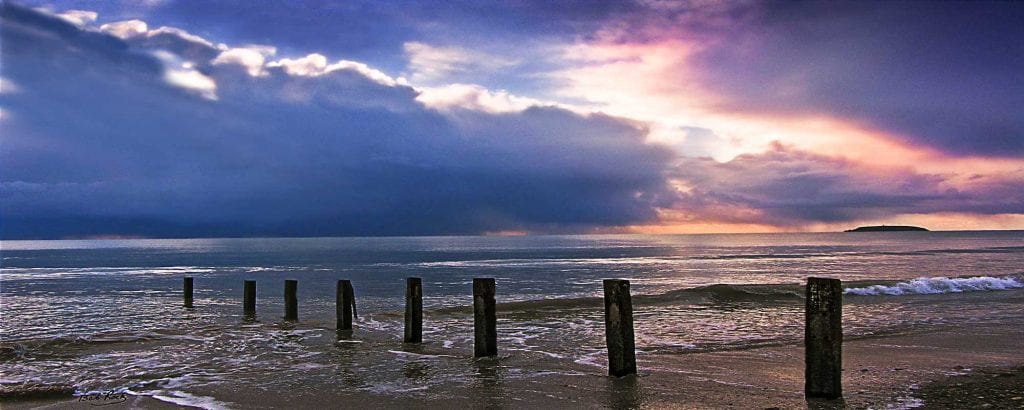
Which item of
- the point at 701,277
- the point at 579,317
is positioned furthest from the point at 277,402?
the point at 701,277

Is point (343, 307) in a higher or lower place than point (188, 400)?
higher

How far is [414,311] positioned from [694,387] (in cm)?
744

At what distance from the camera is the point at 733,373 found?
12.7 metres

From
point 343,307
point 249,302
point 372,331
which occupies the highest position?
point 343,307

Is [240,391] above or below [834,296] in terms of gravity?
below

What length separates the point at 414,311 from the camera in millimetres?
16688

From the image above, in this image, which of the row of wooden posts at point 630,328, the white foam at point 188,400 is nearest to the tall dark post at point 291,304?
the row of wooden posts at point 630,328

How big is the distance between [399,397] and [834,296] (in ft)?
22.0

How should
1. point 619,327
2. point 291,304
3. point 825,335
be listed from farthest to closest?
point 291,304, point 619,327, point 825,335

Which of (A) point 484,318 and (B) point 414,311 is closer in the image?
(A) point 484,318

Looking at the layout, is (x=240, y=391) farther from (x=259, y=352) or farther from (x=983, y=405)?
(x=983, y=405)

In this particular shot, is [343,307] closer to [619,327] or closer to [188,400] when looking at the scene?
Answer: [188,400]

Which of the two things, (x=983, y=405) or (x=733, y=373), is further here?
(x=733, y=373)

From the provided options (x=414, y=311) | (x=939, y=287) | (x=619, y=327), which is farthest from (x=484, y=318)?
(x=939, y=287)
